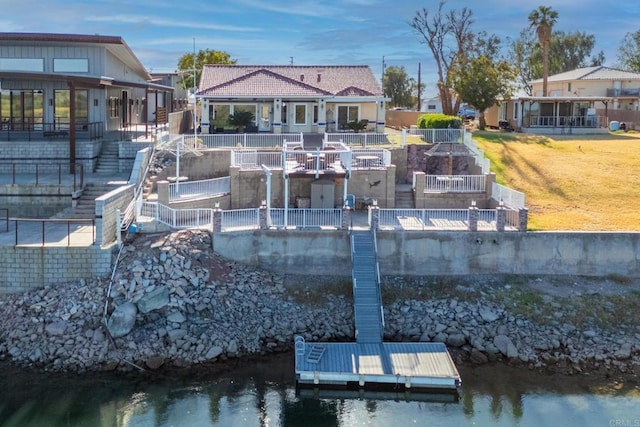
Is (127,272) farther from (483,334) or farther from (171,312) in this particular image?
(483,334)

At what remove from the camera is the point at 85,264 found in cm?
2212

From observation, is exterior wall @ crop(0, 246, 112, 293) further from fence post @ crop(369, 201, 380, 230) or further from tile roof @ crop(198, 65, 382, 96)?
tile roof @ crop(198, 65, 382, 96)

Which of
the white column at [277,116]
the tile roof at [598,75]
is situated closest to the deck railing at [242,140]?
the white column at [277,116]

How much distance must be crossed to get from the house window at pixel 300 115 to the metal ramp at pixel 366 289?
1666cm

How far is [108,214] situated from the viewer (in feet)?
74.1

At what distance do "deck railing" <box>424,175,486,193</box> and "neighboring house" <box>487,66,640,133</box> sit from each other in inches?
751

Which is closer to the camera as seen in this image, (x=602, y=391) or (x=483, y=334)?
(x=602, y=391)

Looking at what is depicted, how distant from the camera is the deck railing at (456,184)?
2905 cm

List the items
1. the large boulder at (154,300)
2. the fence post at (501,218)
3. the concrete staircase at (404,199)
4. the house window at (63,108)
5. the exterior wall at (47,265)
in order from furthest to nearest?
the house window at (63,108), the concrete staircase at (404,199), the fence post at (501,218), the exterior wall at (47,265), the large boulder at (154,300)

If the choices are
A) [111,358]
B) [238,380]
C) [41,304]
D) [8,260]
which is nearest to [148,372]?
[111,358]

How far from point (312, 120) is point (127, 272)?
19853 millimetres

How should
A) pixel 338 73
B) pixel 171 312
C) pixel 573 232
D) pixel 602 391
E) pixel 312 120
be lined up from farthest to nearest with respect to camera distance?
pixel 338 73
pixel 312 120
pixel 573 232
pixel 171 312
pixel 602 391

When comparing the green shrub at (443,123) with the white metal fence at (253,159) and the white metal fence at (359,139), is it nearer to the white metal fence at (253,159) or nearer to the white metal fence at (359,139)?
the white metal fence at (359,139)

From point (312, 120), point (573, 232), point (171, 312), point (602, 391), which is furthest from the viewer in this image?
point (312, 120)
